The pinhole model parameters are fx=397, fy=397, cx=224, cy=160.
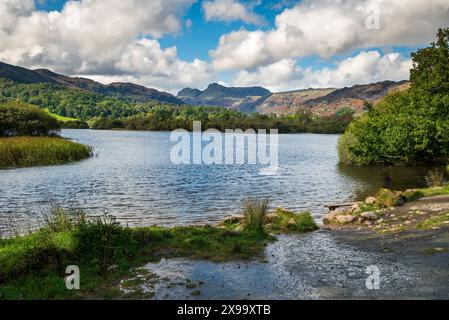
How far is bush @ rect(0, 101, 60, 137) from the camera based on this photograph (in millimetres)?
77500

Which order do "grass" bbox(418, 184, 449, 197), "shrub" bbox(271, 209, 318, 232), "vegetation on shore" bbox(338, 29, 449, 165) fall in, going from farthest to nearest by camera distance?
"vegetation on shore" bbox(338, 29, 449, 165) < "grass" bbox(418, 184, 449, 197) < "shrub" bbox(271, 209, 318, 232)

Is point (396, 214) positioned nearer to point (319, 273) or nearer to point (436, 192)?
point (436, 192)

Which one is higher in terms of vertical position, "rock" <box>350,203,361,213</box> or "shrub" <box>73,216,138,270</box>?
"shrub" <box>73,216,138,270</box>

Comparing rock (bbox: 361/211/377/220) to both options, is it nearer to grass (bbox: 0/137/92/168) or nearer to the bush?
grass (bbox: 0/137/92/168)

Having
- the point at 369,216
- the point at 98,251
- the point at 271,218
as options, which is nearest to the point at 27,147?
the point at 271,218

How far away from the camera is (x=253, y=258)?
13672 mm

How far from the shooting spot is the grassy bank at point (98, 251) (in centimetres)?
1083

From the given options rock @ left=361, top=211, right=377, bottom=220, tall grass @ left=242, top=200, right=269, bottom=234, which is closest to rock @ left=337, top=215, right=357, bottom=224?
rock @ left=361, top=211, right=377, bottom=220

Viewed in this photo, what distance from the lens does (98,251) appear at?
1323 centimetres

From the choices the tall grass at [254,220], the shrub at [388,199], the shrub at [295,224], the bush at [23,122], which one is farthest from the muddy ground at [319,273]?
the bush at [23,122]

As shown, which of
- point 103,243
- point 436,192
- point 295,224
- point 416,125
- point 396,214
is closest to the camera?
point 103,243

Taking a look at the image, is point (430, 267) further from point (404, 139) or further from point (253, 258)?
point (404, 139)

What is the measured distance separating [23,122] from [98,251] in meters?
75.5
